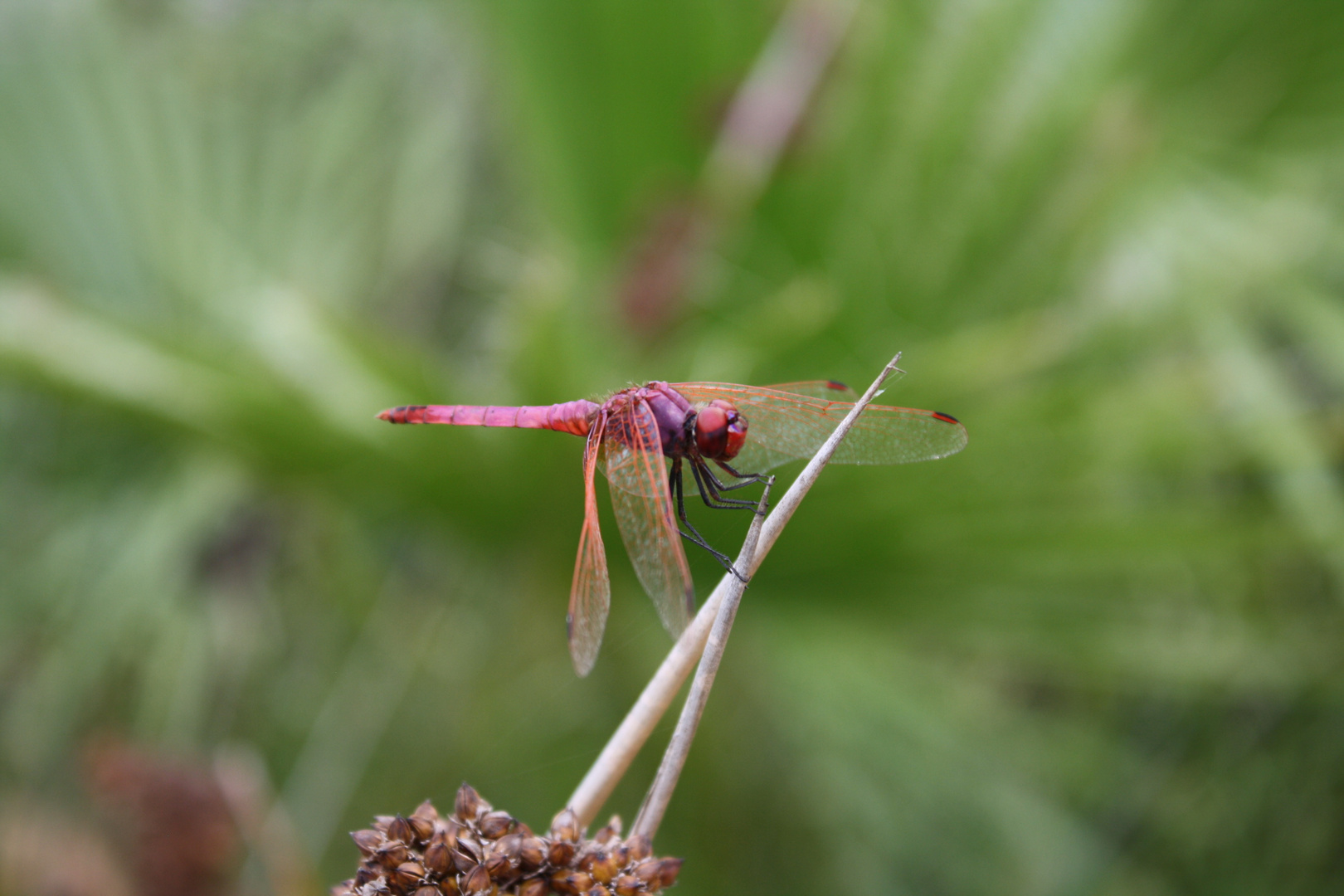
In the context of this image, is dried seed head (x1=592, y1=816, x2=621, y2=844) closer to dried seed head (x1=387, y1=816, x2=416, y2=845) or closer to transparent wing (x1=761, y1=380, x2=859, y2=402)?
dried seed head (x1=387, y1=816, x2=416, y2=845)

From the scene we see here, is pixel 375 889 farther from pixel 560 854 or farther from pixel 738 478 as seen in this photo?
pixel 738 478

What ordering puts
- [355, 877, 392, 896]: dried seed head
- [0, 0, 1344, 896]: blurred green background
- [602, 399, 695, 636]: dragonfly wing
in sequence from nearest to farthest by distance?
[355, 877, 392, 896]: dried seed head → [602, 399, 695, 636]: dragonfly wing → [0, 0, 1344, 896]: blurred green background

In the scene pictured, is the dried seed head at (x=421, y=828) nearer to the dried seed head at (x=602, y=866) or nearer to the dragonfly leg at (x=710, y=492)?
the dried seed head at (x=602, y=866)

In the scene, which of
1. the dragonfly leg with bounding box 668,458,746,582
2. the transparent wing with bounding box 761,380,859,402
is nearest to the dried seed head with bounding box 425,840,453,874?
the dragonfly leg with bounding box 668,458,746,582

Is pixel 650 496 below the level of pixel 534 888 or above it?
above

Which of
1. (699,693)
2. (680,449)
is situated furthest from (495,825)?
(680,449)
